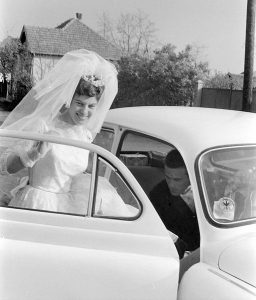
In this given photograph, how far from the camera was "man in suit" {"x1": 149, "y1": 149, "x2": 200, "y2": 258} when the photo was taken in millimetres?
2349

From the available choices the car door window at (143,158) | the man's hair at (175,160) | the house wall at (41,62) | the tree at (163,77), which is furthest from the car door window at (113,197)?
the house wall at (41,62)

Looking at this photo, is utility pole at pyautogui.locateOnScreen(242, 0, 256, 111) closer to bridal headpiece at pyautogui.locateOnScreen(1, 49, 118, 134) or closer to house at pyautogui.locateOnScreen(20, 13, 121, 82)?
bridal headpiece at pyautogui.locateOnScreen(1, 49, 118, 134)

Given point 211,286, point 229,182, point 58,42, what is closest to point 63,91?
point 229,182

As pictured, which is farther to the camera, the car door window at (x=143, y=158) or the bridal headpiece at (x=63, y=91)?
the car door window at (x=143, y=158)

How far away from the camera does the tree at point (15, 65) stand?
19172 millimetres

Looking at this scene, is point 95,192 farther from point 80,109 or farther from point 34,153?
point 80,109

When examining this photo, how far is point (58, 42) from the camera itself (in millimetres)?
21156

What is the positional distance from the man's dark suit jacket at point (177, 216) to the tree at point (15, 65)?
17.0m

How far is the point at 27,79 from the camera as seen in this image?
19.4 metres

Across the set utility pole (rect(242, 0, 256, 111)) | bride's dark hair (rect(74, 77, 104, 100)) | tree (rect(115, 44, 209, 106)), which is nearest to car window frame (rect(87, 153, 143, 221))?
bride's dark hair (rect(74, 77, 104, 100))

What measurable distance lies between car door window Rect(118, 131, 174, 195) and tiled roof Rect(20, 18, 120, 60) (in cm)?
1703

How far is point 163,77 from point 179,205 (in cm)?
1258

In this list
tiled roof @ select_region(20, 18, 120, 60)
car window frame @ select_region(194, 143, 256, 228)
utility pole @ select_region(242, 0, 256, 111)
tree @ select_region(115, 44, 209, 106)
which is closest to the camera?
car window frame @ select_region(194, 143, 256, 228)

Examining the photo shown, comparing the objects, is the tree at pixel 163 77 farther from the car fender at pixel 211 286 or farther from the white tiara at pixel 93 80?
the car fender at pixel 211 286
